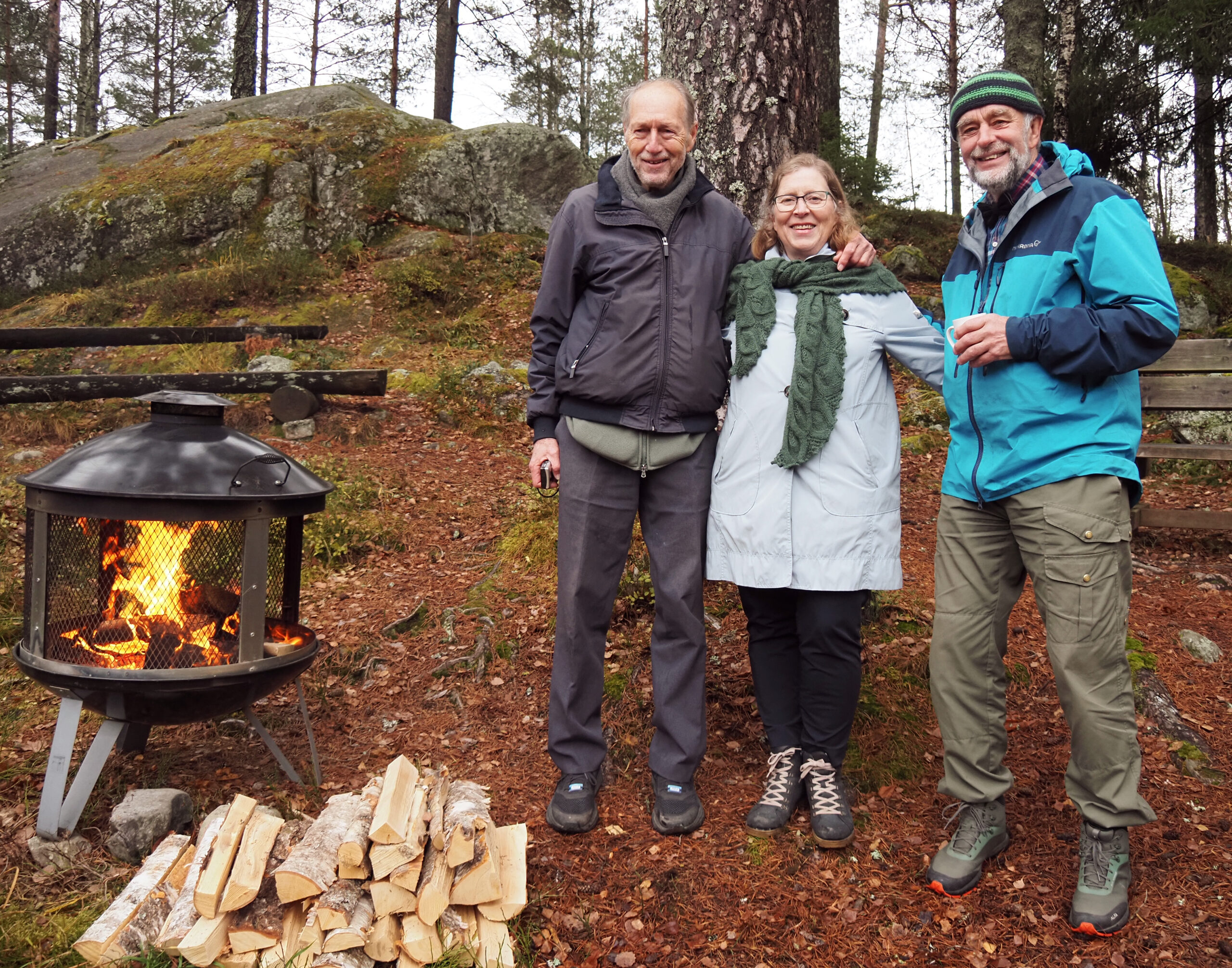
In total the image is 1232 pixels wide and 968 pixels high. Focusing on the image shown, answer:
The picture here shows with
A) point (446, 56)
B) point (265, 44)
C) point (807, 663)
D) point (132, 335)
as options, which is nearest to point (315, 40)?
point (265, 44)

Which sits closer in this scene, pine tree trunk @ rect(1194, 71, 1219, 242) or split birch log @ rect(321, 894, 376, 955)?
split birch log @ rect(321, 894, 376, 955)

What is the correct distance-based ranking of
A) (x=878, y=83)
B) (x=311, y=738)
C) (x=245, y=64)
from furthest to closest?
(x=878, y=83)
(x=245, y=64)
(x=311, y=738)

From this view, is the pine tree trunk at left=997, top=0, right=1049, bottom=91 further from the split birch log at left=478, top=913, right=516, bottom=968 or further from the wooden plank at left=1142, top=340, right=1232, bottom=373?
the split birch log at left=478, top=913, right=516, bottom=968

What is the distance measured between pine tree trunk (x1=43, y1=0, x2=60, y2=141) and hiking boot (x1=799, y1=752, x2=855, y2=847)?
21080 mm

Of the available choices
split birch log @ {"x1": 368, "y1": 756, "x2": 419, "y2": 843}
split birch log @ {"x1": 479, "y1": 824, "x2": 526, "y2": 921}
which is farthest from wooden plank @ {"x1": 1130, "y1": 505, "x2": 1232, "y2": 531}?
split birch log @ {"x1": 368, "y1": 756, "x2": 419, "y2": 843}

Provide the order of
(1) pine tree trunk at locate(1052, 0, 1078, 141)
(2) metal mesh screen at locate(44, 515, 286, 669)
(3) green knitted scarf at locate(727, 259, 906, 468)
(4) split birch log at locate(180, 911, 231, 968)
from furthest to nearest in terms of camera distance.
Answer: (1) pine tree trunk at locate(1052, 0, 1078, 141), (2) metal mesh screen at locate(44, 515, 286, 669), (3) green knitted scarf at locate(727, 259, 906, 468), (4) split birch log at locate(180, 911, 231, 968)

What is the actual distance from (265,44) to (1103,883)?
23.6 metres

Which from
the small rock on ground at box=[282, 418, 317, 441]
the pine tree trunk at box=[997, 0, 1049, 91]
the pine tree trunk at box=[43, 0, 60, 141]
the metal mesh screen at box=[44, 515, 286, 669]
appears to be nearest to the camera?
the metal mesh screen at box=[44, 515, 286, 669]

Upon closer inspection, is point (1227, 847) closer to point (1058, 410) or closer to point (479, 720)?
point (1058, 410)

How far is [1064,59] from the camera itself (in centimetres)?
1019

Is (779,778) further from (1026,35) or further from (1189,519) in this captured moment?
(1026,35)

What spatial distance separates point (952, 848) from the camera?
Result: 2.79m

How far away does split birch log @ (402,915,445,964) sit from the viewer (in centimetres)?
230

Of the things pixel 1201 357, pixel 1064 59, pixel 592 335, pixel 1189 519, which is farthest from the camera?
pixel 1064 59
